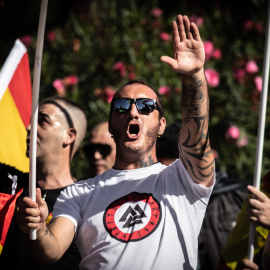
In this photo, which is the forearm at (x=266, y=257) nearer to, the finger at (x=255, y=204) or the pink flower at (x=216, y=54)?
the finger at (x=255, y=204)

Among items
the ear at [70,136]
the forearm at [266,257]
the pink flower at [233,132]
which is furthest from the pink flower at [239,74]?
the forearm at [266,257]

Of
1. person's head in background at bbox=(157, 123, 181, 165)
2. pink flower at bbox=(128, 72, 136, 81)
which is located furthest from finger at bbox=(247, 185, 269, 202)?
pink flower at bbox=(128, 72, 136, 81)

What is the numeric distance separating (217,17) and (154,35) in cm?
96

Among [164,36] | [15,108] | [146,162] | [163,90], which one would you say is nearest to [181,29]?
[146,162]

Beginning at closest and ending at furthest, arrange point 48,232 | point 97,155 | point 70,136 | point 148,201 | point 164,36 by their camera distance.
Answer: point 48,232, point 148,201, point 70,136, point 97,155, point 164,36

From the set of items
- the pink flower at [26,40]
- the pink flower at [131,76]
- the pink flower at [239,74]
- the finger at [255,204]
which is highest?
the pink flower at [26,40]

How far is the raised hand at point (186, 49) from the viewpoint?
90.3 inches

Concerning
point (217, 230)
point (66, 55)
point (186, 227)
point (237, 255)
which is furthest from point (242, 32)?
point (186, 227)

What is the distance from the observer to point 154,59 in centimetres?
597

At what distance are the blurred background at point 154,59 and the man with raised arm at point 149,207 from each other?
289 cm

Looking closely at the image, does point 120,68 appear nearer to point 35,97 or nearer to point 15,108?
point 15,108

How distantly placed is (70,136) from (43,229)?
1.57m

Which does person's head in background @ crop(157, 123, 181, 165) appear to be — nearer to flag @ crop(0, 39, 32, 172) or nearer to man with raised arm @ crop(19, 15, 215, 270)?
flag @ crop(0, 39, 32, 172)

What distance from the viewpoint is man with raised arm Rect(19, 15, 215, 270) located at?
90.5 inches
